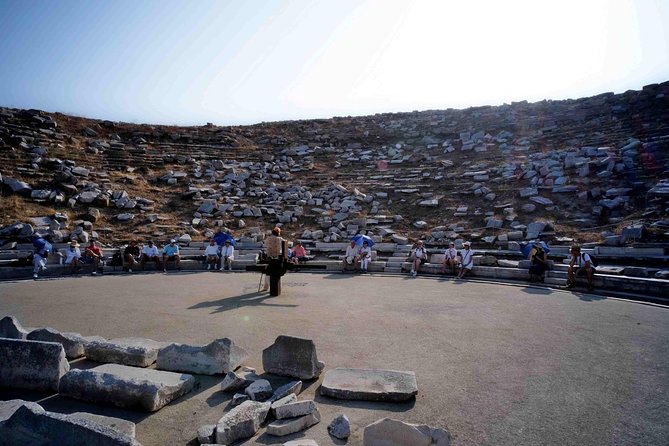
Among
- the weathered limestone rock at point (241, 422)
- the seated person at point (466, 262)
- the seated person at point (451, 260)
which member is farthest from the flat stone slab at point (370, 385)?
the seated person at point (451, 260)

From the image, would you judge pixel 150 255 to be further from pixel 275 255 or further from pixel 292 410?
pixel 292 410

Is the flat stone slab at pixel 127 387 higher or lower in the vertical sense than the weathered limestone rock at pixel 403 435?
lower

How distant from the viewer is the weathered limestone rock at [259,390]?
3789 mm

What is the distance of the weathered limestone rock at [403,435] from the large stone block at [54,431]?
171 centimetres

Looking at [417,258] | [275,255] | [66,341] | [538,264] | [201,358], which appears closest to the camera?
[201,358]

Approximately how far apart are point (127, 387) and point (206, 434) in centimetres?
111

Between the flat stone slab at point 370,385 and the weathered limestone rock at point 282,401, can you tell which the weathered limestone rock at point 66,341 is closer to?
the weathered limestone rock at point 282,401

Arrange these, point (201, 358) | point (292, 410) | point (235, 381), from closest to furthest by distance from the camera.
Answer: point (292, 410), point (235, 381), point (201, 358)

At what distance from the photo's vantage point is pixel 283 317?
704cm

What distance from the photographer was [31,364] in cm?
418

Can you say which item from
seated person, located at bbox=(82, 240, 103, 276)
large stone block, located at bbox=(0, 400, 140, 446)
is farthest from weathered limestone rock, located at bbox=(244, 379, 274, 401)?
seated person, located at bbox=(82, 240, 103, 276)

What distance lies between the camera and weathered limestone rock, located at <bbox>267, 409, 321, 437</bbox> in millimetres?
3266

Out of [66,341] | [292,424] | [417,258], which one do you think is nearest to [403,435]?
[292,424]

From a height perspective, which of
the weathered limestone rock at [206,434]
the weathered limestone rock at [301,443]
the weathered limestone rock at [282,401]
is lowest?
the weathered limestone rock at [206,434]
